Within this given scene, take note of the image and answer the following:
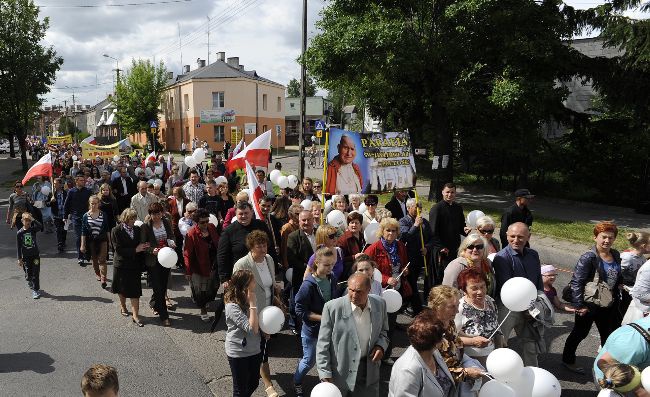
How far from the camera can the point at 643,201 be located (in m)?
14.9

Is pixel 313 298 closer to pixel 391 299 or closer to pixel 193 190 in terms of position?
pixel 391 299

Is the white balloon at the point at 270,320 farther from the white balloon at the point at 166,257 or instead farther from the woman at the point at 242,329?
the white balloon at the point at 166,257

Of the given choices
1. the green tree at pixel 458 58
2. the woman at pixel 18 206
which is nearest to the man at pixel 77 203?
the woman at pixel 18 206

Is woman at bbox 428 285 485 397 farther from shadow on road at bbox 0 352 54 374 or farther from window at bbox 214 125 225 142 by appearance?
window at bbox 214 125 225 142

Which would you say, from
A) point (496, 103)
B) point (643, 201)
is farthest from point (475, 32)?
point (643, 201)

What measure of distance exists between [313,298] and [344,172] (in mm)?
3384

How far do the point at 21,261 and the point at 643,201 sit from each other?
1687cm

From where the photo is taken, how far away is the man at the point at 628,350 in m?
3.11

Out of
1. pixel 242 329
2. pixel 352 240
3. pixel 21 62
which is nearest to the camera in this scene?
pixel 242 329

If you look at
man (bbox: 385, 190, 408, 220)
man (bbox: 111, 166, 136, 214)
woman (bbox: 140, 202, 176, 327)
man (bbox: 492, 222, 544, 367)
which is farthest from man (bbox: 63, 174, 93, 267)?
man (bbox: 492, 222, 544, 367)

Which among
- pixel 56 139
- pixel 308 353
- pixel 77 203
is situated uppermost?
pixel 56 139

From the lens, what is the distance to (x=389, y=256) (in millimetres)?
5531

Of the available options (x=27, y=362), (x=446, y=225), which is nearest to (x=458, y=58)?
(x=446, y=225)

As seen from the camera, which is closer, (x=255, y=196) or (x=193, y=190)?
Answer: (x=255, y=196)
